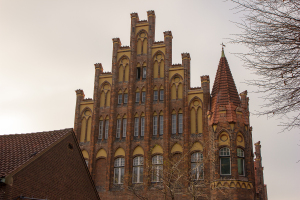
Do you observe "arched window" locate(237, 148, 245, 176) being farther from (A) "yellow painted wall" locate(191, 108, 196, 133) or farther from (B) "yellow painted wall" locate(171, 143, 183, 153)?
(B) "yellow painted wall" locate(171, 143, 183, 153)

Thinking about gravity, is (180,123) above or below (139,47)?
below

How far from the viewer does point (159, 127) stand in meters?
31.3

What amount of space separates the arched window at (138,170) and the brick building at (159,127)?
0.08 meters

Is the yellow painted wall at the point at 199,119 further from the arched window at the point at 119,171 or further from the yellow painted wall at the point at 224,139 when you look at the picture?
the arched window at the point at 119,171

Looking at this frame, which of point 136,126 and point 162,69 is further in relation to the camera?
point 162,69

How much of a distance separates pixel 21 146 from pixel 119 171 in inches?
447

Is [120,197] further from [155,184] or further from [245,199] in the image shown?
[245,199]

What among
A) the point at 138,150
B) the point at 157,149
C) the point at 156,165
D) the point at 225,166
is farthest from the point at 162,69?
the point at 225,166

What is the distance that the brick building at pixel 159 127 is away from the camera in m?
27.9

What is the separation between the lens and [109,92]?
33.9 meters

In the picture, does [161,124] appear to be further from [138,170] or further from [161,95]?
[138,170]

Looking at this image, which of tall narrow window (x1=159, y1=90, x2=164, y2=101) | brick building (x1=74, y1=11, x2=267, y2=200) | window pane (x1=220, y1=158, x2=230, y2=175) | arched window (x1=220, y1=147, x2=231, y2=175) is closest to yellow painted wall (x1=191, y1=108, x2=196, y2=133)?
brick building (x1=74, y1=11, x2=267, y2=200)

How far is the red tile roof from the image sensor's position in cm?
1816

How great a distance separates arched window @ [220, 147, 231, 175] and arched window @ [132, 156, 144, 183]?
6.41 m
